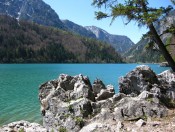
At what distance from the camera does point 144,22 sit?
60.9 ft

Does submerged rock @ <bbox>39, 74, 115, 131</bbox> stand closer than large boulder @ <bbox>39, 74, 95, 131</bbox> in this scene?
Yes

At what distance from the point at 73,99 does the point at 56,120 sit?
8.51ft

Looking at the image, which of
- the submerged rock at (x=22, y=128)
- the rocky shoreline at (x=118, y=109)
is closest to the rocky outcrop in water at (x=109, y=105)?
the rocky shoreline at (x=118, y=109)

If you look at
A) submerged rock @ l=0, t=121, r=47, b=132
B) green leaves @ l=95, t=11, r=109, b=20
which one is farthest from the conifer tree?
submerged rock @ l=0, t=121, r=47, b=132

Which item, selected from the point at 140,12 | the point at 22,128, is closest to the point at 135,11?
the point at 140,12

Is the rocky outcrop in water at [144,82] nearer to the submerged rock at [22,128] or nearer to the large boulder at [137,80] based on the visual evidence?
the large boulder at [137,80]

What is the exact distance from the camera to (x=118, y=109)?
57.2 feet

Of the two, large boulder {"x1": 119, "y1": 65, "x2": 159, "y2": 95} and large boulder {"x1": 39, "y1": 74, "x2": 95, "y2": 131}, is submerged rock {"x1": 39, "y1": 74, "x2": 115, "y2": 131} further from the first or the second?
large boulder {"x1": 119, "y1": 65, "x2": 159, "y2": 95}

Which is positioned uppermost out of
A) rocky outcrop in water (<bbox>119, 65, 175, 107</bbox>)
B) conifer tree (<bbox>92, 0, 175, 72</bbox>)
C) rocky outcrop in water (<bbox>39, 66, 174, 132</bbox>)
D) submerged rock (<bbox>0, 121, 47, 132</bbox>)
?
conifer tree (<bbox>92, 0, 175, 72</bbox>)

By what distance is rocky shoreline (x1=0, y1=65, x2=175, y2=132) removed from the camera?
15477mm

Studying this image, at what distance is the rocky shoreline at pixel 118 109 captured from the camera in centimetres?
1548

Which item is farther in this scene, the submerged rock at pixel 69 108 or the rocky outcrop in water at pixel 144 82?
the rocky outcrop in water at pixel 144 82

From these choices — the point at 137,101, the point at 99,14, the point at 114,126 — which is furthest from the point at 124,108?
the point at 99,14

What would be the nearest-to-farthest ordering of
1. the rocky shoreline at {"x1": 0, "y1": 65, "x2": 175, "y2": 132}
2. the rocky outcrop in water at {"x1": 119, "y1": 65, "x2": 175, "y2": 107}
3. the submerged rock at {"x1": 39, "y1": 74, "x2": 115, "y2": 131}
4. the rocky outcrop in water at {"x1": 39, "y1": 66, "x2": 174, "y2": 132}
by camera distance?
the rocky shoreline at {"x1": 0, "y1": 65, "x2": 175, "y2": 132} → the rocky outcrop in water at {"x1": 39, "y1": 66, "x2": 174, "y2": 132} → the submerged rock at {"x1": 39, "y1": 74, "x2": 115, "y2": 131} → the rocky outcrop in water at {"x1": 119, "y1": 65, "x2": 175, "y2": 107}
